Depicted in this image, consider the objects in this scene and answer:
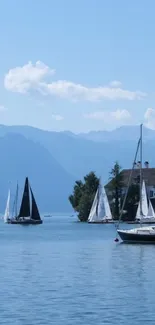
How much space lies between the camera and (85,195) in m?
142

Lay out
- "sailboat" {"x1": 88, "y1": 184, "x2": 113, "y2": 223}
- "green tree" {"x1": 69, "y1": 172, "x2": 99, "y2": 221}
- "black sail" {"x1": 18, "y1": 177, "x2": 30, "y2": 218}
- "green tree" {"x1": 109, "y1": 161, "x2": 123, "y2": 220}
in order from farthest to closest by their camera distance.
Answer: "green tree" {"x1": 69, "y1": 172, "x2": 99, "y2": 221}
"green tree" {"x1": 109, "y1": 161, "x2": 123, "y2": 220}
"black sail" {"x1": 18, "y1": 177, "x2": 30, "y2": 218}
"sailboat" {"x1": 88, "y1": 184, "x2": 113, "y2": 223}

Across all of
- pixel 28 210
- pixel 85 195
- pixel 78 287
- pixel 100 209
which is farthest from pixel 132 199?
pixel 78 287

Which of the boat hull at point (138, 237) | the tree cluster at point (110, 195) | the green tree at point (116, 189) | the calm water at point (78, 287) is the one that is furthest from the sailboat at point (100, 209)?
the calm water at point (78, 287)

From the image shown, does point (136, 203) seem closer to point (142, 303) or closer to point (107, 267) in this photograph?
point (107, 267)

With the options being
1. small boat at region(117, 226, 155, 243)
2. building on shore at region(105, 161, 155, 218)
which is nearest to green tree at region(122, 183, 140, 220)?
building on shore at region(105, 161, 155, 218)

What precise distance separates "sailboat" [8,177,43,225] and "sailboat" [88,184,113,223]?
32.0ft

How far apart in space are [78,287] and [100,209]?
92213 mm

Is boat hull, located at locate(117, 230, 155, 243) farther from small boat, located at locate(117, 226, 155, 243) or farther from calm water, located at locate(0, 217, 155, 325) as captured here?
calm water, located at locate(0, 217, 155, 325)

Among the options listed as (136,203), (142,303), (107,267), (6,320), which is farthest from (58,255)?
(136,203)

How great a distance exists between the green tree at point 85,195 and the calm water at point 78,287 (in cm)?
7725

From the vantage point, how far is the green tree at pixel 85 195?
14162 centimetres

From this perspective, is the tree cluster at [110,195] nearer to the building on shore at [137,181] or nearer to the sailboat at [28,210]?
the building on shore at [137,181]

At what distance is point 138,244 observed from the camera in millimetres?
69125

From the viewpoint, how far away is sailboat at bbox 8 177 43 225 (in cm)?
13075
